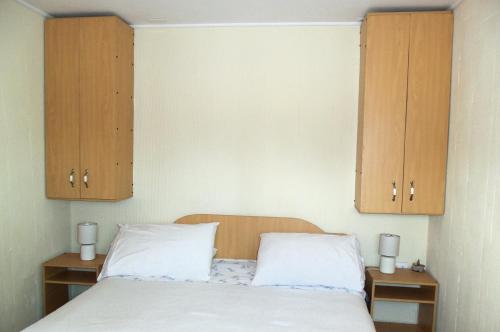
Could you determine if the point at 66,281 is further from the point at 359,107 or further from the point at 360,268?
the point at 359,107

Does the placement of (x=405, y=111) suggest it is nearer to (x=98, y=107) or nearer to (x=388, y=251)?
(x=388, y=251)

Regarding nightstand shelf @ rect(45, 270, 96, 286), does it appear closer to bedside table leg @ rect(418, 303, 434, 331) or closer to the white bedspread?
the white bedspread

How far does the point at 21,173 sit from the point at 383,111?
249 cm

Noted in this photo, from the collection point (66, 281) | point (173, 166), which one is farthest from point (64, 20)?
point (66, 281)

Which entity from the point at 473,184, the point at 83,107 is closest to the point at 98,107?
the point at 83,107

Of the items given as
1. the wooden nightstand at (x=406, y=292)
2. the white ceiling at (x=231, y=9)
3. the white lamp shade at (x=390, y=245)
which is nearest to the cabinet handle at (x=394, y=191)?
the white lamp shade at (x=390, y=245)

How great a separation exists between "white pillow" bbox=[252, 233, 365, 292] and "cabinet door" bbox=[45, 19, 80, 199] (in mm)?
1503

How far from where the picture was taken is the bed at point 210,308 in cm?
183

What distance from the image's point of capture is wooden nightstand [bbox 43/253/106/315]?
2.71 m

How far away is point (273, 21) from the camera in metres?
2.77

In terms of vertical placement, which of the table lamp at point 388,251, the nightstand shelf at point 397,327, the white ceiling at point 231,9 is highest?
the white ceiling at point 231,9

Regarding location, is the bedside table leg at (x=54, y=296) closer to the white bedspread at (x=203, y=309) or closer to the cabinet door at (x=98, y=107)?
the white bedspread at (x=203, y=309)

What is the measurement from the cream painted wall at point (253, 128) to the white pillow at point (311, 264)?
1.24ft

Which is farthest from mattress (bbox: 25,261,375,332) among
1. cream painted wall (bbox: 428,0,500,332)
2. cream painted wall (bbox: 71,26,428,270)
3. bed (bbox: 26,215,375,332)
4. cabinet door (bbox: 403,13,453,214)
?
cabinet door (bbox: 403,13,453,214)
